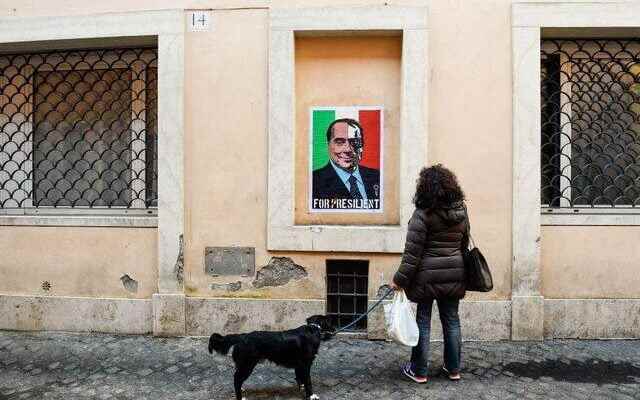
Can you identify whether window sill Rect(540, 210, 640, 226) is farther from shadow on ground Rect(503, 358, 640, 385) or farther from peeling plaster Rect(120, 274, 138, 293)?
peeling plaster Rect(120, 274, 138, 293)

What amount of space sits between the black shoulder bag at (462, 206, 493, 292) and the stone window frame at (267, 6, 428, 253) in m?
1.17

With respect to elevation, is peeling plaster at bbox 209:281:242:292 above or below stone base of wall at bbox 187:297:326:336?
above

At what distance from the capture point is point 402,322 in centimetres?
400

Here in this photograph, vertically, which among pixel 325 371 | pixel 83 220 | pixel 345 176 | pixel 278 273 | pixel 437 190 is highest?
pixel 345 176

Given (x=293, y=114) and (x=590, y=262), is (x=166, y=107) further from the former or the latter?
(x=590, y=262)

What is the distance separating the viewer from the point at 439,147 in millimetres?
5285

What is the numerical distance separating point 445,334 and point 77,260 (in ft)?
13.5

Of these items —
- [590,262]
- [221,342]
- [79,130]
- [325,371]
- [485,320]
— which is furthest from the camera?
[79,130]

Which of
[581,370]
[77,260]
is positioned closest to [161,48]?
[77,260]

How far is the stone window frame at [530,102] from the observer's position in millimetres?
5211

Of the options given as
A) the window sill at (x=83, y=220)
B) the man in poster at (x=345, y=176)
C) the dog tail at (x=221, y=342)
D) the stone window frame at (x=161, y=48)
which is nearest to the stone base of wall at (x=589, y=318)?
the man in poster at (x=345, y=176)

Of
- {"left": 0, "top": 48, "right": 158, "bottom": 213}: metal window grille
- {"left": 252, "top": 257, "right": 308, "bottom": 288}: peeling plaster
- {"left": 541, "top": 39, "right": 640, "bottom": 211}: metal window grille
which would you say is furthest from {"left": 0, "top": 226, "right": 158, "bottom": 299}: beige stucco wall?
{"left": 541, "top": 39, "right": 640, "bottom": 211}: metal window grille

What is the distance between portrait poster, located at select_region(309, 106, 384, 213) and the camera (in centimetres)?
546

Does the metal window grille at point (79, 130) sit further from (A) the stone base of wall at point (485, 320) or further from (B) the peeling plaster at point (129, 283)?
(A) the stone base of wall at point (485, 320)
